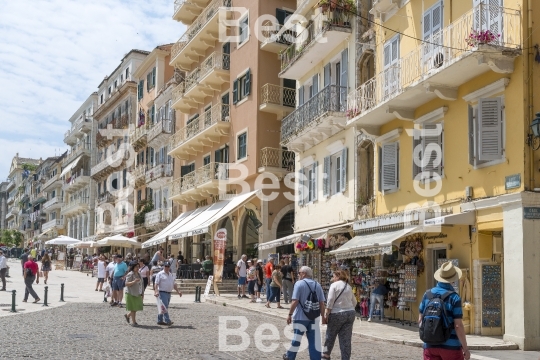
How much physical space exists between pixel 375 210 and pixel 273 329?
18.6 feet

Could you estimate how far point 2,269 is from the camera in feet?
96.6

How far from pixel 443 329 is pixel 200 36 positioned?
3268cm

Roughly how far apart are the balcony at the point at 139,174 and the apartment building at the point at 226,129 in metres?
7.69

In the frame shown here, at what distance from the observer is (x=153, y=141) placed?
47.3 m

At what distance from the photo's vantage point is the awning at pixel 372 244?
1795 cm

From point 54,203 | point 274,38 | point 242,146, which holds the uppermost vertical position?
point 274,38

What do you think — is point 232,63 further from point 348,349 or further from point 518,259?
point 348,349

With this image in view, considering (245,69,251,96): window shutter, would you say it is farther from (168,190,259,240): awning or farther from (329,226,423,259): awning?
(329,226,423,259): awning

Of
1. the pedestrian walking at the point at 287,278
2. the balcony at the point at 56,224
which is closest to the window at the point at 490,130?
the pedestrian walking at the point at 287,278

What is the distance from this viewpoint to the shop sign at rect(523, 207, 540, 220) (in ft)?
49.3

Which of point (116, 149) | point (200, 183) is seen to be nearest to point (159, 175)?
point (200, 183)

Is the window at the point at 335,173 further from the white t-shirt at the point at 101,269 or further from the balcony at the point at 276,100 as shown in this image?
the white t-shirt at the point at 101,269

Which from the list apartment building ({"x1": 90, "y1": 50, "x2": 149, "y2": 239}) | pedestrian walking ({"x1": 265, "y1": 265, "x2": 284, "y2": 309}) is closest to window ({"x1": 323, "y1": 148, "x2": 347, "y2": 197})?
pedestrian walking ({"x1": 265, "y1": 265, "x2": 284, "y2": 309})

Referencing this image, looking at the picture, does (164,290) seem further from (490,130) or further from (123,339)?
(490,130)
